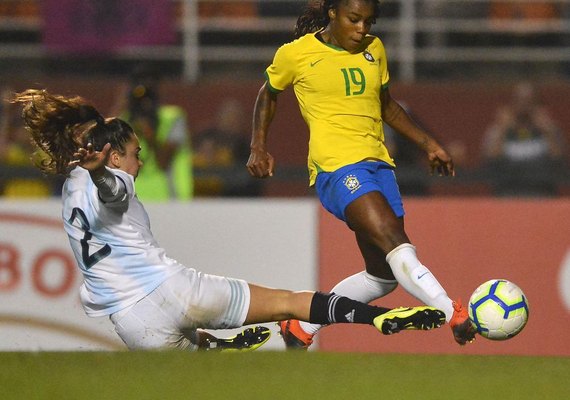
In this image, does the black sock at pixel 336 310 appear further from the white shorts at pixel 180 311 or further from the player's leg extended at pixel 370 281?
the player's leg extended at pixel 370 281

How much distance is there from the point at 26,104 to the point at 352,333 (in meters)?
3.97

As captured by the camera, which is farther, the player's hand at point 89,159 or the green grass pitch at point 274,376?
the player's hand at point 89,159

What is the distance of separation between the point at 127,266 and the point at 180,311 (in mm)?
344

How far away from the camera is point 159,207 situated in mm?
9922

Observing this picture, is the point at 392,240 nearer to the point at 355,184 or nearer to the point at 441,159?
the point at 355,184

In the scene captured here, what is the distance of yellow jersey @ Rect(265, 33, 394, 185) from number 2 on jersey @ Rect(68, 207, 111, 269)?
1.37m

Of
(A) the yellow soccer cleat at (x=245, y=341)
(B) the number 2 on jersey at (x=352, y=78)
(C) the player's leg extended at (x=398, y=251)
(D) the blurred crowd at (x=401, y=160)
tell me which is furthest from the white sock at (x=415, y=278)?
(D) the blurred crowd at (x=401, y=160)

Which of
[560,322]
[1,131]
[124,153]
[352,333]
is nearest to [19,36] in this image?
[1,131]

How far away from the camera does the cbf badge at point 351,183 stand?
7129mm

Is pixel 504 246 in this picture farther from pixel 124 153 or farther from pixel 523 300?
pixel 124 153

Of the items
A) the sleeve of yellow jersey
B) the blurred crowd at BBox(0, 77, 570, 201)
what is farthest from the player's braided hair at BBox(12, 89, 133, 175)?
the blurred crowd at BBox(0, 77, 570, 201)

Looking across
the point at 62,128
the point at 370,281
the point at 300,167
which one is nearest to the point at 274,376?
the point at 370,281

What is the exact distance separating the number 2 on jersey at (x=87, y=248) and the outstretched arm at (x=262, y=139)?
939mm

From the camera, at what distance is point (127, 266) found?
6605 mm
